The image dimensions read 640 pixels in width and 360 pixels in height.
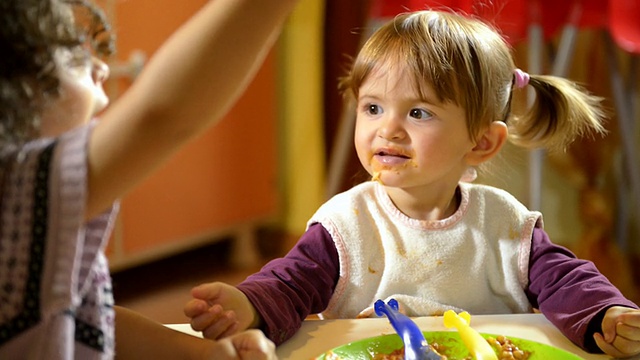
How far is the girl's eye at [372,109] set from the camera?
1072mm

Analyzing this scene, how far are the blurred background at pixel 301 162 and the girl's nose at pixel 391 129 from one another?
1.21m

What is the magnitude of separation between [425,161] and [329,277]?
0.57ft

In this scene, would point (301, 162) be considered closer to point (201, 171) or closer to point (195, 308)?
point (201, 171)

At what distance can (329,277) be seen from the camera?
106 cm

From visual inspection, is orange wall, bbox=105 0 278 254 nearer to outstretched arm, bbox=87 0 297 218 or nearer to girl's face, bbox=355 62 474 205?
girl's face, bbox=355 62 474 205

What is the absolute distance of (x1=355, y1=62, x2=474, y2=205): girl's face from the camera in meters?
1.05

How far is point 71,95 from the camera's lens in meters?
0.71

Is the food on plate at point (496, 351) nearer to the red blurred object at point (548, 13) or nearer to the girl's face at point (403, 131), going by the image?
the girl's face at point (403, 131)

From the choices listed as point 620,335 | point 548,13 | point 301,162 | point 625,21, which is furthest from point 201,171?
point 620,335

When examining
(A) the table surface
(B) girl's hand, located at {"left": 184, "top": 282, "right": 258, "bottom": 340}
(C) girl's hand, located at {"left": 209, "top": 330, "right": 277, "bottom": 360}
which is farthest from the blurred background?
(C) girl's hand, located at {"left": 209, "top": 330, "right": 277, "bottom": 360}

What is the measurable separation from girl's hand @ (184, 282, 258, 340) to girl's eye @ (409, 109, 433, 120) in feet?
0.99

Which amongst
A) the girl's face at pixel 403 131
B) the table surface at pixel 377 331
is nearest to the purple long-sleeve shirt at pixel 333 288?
the table surface at pixel 377 331

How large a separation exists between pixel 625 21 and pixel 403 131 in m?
1.32

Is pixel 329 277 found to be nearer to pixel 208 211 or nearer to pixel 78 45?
pixel 78 45
